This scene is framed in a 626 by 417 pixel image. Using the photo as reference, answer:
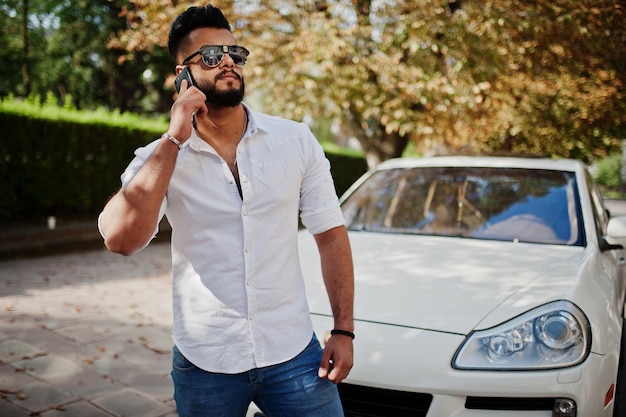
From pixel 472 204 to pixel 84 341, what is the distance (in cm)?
323

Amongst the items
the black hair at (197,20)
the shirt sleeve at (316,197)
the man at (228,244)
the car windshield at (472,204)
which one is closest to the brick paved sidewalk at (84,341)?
the car windshield at (472,204)

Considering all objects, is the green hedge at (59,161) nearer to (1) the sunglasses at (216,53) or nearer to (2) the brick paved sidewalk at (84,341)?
(2) the brick paved sidewalk at (84,341)

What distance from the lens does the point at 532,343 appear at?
8.55 feet

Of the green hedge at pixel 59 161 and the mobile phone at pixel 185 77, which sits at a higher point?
the mobile phone at pixel 185 77

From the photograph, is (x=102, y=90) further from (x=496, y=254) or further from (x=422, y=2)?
(x=496, y=254)

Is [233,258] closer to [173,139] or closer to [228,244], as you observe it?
[228,244]

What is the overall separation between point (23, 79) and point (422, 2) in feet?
48.3

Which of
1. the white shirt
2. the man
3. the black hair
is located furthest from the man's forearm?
the black hair

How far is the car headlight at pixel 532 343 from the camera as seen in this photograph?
2551mm

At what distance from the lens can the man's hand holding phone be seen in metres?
1.77

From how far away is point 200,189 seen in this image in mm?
1835

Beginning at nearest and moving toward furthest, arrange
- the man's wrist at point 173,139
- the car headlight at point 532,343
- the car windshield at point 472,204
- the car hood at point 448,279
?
the man's wrist at point 173,139
the car headlight at point 532,343
the car hood at point 448,279
the car windshield at point 472,204

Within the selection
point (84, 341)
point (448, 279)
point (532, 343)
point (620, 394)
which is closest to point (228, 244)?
point (532, 343)

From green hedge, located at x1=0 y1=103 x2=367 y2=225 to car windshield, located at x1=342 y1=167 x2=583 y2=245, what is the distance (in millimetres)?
7732
